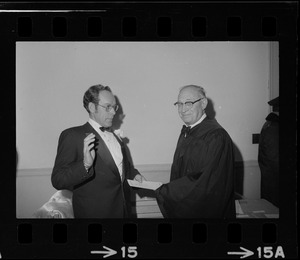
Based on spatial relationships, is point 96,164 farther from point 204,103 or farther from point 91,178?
point 204,103

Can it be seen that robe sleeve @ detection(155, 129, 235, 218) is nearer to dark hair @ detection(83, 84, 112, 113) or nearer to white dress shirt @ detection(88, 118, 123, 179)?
white dress shirt @ detection(88, 118, 123, 179)

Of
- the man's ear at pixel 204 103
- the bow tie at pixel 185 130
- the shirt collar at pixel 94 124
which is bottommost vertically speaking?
the bow tie at pixel 185 130

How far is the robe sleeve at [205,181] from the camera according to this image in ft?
5.72

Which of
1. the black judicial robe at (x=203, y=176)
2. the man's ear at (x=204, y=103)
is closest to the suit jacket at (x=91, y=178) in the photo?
the black judicial robe at (x=203, y=176)

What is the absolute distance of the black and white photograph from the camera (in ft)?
5.68

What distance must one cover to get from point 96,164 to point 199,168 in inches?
19.7

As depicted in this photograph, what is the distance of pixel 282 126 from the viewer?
1720 millimetres

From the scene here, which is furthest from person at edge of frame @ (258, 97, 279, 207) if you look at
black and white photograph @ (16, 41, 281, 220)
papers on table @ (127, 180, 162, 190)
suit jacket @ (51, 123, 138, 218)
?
suit jacket @ (51, 123, 138, 218)
